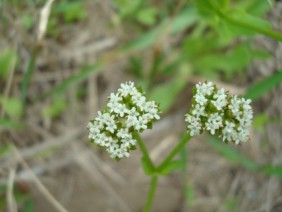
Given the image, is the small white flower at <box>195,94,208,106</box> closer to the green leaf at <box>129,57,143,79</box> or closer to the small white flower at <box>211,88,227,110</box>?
the small white flower at <box>211,88,227,110</box>

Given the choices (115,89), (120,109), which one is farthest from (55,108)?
(120,109)

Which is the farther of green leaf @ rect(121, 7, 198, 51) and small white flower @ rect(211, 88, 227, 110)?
green leaf @ rect(121, 7, 198, 51)

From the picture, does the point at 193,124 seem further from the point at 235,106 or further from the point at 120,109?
the point at 120,109

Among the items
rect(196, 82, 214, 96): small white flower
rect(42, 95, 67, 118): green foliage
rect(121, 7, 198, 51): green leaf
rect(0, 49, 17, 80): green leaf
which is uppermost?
A: rect(121, 7, 198, 51): green leaf

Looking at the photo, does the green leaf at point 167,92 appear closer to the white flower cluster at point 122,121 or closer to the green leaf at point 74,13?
the green leaf at point 74,13

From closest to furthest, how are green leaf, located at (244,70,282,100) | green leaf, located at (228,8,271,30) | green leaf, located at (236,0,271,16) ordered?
green leaf, located at (228,8,271,30)
green leaf, located at (244,70,282,100)
green leaf, located at (236,0,271,16)

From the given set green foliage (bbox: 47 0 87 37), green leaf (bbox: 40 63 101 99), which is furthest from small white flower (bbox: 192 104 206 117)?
green foliage (bbox: 47 0 87 37)

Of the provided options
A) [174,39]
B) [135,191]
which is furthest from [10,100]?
[174,39]
